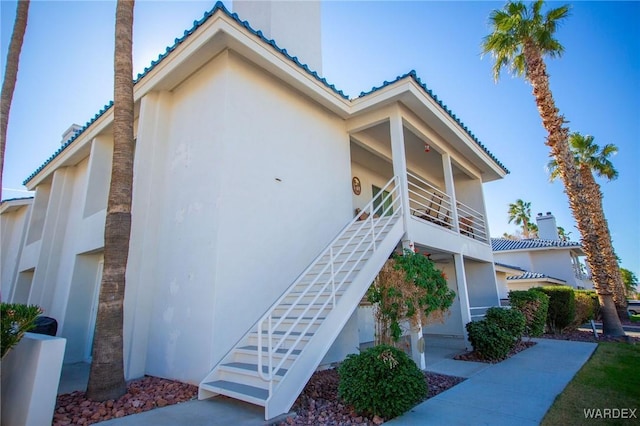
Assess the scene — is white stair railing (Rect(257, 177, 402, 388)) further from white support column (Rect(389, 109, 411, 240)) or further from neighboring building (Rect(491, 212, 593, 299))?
neighboring building (Rect(491, 212, 593, 299))

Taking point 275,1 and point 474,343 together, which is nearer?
point 474,343

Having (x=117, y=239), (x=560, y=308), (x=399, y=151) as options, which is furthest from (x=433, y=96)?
(x=560, y=308)

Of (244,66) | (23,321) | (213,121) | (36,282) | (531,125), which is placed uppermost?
(531,125)

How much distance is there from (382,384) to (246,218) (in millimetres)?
3680

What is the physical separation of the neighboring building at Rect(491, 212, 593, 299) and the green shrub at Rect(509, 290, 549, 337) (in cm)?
1475

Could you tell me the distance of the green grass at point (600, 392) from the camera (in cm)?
408

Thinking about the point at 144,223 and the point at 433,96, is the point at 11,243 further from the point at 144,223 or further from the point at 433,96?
the point at 433,96

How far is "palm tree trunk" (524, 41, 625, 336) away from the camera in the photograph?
39.7ft

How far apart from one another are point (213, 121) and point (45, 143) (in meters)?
10.8

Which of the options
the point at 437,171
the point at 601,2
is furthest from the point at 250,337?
the point at 601,2

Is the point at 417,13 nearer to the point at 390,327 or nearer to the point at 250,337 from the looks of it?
the point at 390,327

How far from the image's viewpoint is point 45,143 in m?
12.9

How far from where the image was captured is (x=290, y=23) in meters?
10.1

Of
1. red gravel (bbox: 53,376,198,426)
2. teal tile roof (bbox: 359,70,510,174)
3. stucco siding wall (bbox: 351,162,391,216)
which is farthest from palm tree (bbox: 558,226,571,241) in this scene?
red gravel (bbox: 53,376,198,426)
